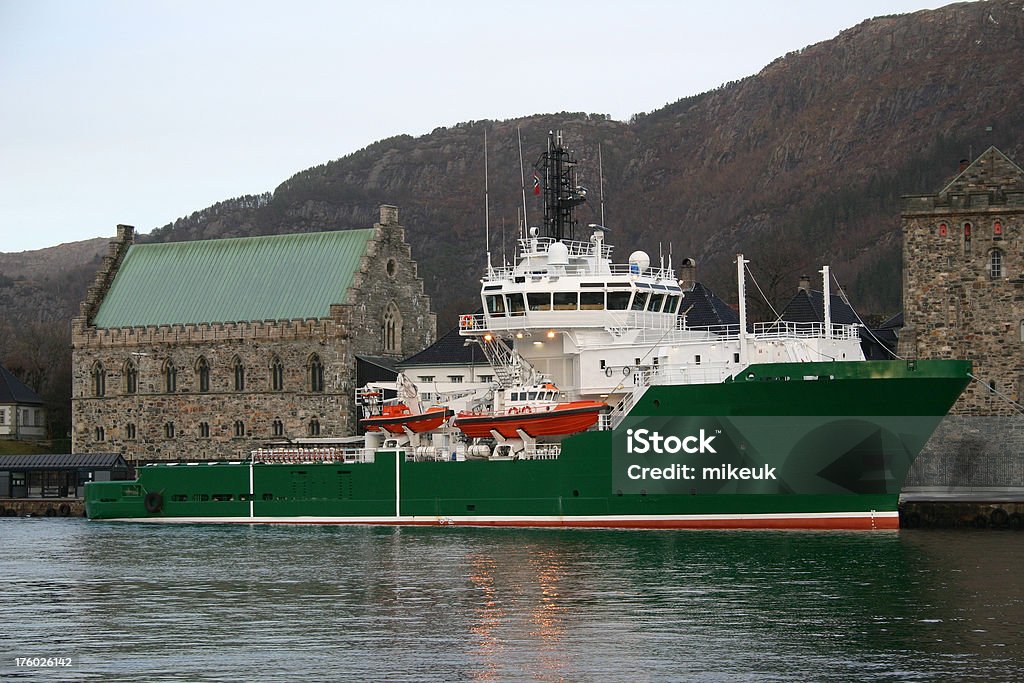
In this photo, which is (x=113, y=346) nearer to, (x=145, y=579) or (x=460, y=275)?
(x=145, y=579)

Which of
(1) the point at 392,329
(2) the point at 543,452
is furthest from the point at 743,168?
(2) the point at 543,452

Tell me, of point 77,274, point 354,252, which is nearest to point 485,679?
point 354,252

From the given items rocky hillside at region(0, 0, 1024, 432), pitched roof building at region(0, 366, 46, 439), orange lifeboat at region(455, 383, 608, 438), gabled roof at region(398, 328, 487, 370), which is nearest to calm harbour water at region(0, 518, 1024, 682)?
orange lifeboat at region(455, 383, 608, 438)

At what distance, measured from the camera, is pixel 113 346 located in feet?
195

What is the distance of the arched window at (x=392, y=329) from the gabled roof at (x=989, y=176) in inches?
865

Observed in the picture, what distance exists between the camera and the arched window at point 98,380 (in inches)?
2350

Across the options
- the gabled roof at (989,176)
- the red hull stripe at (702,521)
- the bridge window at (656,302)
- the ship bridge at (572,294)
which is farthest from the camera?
the gabled roof at (989,176)

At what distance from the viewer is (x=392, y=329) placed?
58375 millimetres

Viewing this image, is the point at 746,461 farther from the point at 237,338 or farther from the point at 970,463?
the point at 237,338

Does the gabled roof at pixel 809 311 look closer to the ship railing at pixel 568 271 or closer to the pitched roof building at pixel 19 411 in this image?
the ship railing at pixel 568 271

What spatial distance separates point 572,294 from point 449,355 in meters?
16.0

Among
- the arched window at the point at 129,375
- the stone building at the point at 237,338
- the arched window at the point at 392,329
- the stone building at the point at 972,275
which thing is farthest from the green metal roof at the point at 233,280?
the stone building at the point at 972,275

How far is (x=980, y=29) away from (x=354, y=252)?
89939mm

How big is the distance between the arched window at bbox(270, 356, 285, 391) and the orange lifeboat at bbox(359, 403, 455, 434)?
16042mm
